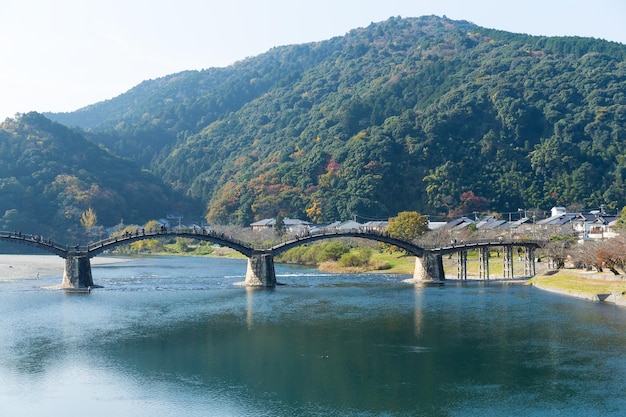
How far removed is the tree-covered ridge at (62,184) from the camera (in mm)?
120312

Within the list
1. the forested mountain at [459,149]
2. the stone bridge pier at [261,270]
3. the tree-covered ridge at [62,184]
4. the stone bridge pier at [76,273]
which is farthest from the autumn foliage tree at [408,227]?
the tree-covered ridge at [62,184]

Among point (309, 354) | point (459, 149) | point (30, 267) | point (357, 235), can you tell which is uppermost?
point (459, 149)

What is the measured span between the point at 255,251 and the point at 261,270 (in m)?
1.63

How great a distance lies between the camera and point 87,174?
137 meters

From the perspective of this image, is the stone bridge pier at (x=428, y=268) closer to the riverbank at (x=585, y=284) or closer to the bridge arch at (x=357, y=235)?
the bridge arch at (x=357, y=235)

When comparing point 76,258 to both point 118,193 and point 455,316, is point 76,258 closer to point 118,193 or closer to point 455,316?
point 455,316

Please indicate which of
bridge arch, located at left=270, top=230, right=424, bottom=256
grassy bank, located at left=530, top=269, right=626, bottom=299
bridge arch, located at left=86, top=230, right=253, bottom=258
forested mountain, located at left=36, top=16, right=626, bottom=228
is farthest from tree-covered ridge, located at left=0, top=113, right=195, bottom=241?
grassy bank, located at left=530, top=269, right=626, bottom=299

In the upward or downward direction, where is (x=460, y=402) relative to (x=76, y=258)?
downward

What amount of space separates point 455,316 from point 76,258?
28.7m

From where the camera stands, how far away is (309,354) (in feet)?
112

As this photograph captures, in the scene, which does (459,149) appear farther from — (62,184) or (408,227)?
(62,184)

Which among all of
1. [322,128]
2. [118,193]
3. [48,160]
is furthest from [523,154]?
[48,160]

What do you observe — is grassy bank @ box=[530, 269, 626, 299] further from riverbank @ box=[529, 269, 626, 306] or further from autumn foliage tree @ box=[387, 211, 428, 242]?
→ autumn foliage tree @ box=[387, 211, 428, 242]

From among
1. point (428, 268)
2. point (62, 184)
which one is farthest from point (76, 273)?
point (62, 184)
